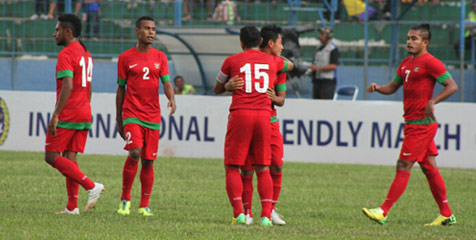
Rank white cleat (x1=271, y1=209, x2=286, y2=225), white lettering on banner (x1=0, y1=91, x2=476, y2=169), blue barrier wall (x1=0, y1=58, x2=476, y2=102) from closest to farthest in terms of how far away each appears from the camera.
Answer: white cleat (x1=271, y1=209, x2=286, y2=225), white lettering on banner (x1=0, y1=91, x2=476, y2=169), blue barrier wall (x1=0, y1=58, x2=476, y2=102)

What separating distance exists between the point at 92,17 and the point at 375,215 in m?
14.1

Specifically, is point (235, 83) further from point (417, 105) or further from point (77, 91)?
point (417, 105)

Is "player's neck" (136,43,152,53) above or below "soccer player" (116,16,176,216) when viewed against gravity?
above

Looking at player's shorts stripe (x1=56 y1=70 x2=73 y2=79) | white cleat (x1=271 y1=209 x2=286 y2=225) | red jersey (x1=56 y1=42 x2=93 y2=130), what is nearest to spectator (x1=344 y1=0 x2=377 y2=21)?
red jersey (x1=56 y1=42 x2=93 y2=130)

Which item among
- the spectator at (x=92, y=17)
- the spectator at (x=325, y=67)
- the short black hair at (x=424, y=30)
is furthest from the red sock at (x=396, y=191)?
the spectator at (x=92, y=17)

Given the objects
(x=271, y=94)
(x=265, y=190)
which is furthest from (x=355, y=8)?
(x=265, y=190)

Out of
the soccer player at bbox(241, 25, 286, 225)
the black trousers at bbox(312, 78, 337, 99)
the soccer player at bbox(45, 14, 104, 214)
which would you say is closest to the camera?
the soccer player at bbox(241, 25, 286, 225)

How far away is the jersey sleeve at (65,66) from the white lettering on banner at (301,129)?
8172 mm

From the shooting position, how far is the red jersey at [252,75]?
7.88 metres

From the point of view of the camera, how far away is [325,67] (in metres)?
18.4

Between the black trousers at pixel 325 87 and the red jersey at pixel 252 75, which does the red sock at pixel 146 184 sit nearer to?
the red jersey at pixel 252 75

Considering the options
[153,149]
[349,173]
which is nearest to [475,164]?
[349,173]

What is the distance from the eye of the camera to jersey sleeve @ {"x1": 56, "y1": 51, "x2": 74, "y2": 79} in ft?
27.7

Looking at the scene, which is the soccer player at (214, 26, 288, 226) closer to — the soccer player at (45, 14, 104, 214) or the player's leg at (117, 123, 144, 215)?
the player's leg at (117, 123, 144, 215)
